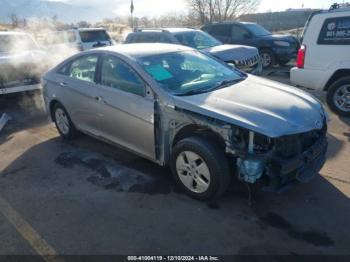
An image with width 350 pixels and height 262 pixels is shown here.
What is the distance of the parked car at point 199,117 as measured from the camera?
3348 mm

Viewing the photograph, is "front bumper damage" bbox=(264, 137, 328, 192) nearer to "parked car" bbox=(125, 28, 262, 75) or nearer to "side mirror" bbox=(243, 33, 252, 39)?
"parked car" bbox=(125, 28, 262, 75)

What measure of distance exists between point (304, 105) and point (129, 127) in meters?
2.06

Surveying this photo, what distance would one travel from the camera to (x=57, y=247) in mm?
3230

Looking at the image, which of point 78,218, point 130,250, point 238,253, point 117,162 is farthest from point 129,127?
point 238,253

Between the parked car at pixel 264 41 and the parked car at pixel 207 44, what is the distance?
230 cm

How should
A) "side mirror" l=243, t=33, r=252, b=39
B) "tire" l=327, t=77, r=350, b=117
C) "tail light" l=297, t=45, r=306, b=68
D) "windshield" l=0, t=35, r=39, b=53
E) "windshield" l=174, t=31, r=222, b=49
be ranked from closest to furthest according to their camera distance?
"tire" l=327, t=77, r=350, b=117 < "tail light" l=297, t=45, r=306, b=68 < "windshield" l=0, t=35, r=39, b=53 < "windshield" l=174, t=31, r=222, b=49 < "side mirror" l=243, t=33, r=252, b=39

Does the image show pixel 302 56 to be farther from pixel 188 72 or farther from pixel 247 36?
pixel 247 36

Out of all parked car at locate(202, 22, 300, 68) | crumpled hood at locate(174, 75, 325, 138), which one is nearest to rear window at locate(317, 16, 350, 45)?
crumpled hood at locate(174, 75, 325, 138)

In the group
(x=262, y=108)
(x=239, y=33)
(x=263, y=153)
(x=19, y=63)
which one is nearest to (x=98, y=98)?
(x=262, y=108)

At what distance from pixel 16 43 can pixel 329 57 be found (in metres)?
7.85

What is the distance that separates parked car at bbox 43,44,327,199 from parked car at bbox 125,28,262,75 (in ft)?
12.8

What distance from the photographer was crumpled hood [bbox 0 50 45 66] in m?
8.38

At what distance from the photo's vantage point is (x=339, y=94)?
637 centimetres

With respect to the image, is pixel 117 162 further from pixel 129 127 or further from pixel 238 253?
pixel 238 253
